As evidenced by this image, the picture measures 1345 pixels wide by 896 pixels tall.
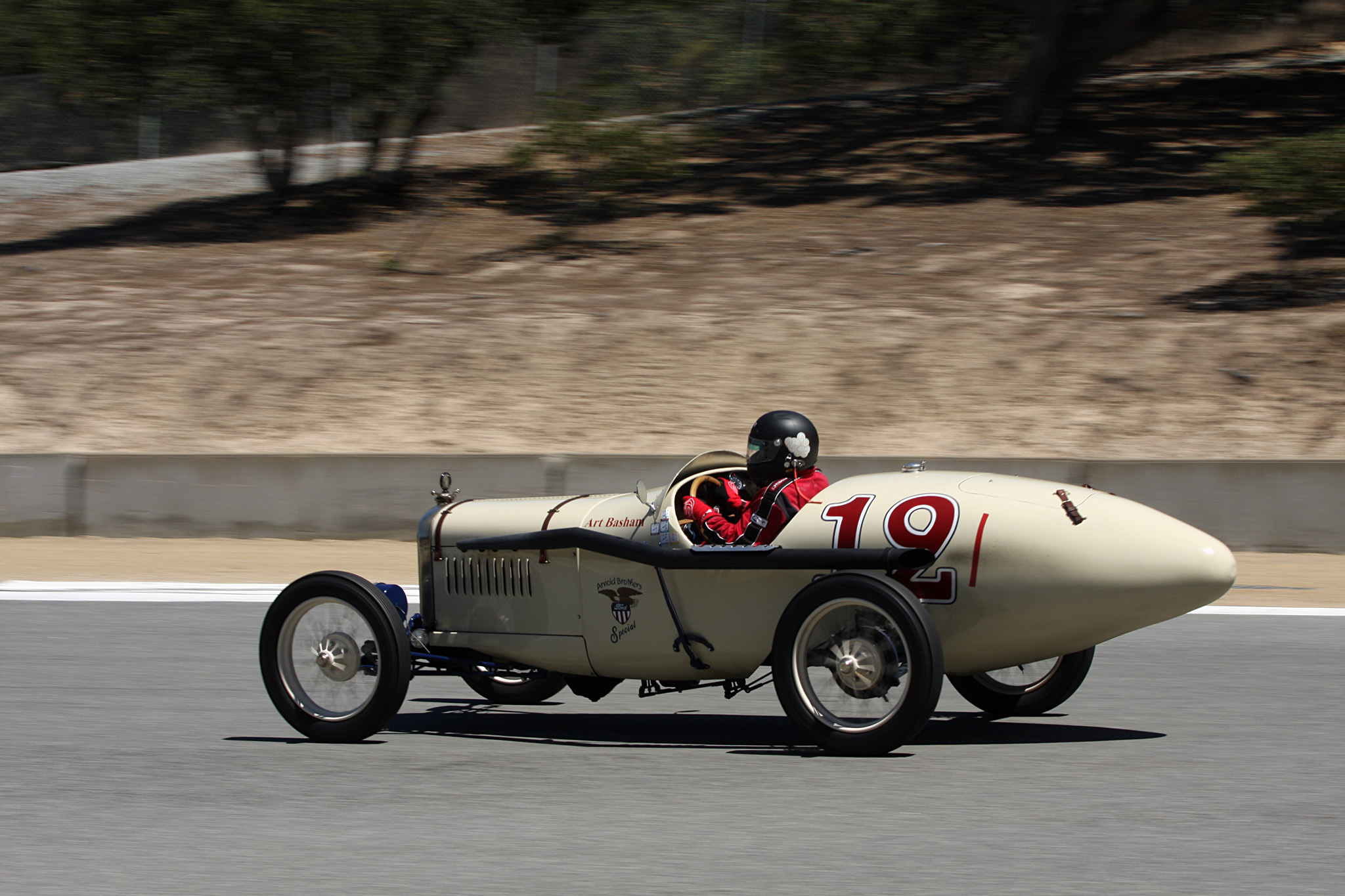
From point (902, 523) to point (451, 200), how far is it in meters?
22.2

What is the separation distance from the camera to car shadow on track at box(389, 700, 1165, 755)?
627 centimetres

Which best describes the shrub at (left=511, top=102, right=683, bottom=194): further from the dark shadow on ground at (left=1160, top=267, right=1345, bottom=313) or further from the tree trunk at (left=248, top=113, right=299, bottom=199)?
the dark shadow on ground at (left=1160, top=267, right=1345, bottom=313)

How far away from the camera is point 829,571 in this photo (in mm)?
5938

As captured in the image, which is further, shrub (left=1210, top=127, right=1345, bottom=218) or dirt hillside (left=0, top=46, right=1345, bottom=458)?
shrub (left=1210, top=127, right=1345, bottom=218)

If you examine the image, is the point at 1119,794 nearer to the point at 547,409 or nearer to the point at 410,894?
the point at 410,894

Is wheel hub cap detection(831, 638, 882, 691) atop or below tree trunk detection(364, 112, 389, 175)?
below

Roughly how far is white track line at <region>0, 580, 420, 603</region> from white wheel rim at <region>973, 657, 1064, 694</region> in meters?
4.78

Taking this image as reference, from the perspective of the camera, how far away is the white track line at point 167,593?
10.1 m

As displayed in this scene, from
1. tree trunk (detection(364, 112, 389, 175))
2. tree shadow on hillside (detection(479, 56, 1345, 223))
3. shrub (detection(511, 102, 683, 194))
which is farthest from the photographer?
tree trunk (detection(364, 112, 389, 175))

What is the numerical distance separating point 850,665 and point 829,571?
0.40 metres

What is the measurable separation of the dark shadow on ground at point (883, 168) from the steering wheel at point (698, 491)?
19.4m

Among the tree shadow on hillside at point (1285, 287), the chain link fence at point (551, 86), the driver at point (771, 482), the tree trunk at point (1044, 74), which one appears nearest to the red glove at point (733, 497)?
the driver at point (771, 482)

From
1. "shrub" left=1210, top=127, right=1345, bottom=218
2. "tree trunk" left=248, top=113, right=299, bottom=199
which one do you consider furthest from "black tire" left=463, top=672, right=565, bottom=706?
"tree trunk" left=248, top=113, right=299, bottom=199

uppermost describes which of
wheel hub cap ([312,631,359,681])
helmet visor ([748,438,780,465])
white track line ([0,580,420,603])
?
helmet visor ([748,438,780,465])
